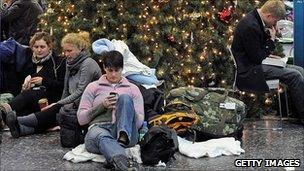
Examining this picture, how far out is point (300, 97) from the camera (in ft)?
22.7

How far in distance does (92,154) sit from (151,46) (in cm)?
245

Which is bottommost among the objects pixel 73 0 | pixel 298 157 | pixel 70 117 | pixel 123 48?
pixel 298 157

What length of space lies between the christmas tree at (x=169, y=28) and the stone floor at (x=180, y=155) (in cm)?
129

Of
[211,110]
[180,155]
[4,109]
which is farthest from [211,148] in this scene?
[4,109]

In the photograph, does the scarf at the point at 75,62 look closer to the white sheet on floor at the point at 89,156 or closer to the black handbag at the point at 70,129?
the black handbag at the point at 70,129

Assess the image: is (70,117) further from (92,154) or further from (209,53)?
(209,53)

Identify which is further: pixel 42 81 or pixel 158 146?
pixel 42 81

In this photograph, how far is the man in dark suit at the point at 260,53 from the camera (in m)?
6.80

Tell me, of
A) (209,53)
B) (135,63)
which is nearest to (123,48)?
(135,63)

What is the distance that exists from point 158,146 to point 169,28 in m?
2.65

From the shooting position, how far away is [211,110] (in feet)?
21.1

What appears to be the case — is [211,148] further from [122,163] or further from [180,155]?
[122,163]

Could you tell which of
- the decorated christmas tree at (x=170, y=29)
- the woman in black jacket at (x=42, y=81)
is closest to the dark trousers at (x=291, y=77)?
the decorated christmas tree at (x=170, y=29)

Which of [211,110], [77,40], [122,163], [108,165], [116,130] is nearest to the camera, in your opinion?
[122,163]
